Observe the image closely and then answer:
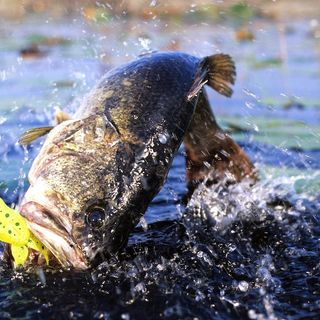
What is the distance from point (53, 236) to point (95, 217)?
269 millimetres

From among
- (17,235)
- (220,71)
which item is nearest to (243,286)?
(17,235)

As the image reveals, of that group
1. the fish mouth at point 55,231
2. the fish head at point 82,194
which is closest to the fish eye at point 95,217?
the fish head at point 82,194

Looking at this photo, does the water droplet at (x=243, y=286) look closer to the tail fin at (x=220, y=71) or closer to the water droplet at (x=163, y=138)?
the water droplet at (x=163, y=138)

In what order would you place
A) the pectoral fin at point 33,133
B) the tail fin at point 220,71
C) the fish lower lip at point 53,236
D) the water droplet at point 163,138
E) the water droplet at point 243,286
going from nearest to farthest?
the fish lower lip at point 53,236 < the water droplet at point 243,286 < the water droplet at point 163,138 < the pectoral fin at point 33,133 < the tail fin at point 220,71

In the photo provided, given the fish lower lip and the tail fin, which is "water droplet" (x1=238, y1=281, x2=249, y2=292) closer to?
the fish lower lip

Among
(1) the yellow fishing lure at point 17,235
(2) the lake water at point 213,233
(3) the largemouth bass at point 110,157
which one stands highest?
(3) the largemouth bass at point 110,157

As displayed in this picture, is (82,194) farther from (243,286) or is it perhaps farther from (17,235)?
(243,286)

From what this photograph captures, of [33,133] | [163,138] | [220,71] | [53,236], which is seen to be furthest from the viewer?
[220,71]

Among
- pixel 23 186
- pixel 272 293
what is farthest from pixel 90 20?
pixel 272 293

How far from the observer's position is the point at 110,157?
12.1ft

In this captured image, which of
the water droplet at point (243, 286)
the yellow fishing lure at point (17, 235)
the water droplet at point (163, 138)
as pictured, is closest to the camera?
the yellow fishing lure at point (17, 235)

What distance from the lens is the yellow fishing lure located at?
3.43 metres

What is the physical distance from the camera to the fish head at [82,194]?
335cm

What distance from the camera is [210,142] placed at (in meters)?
5.44
